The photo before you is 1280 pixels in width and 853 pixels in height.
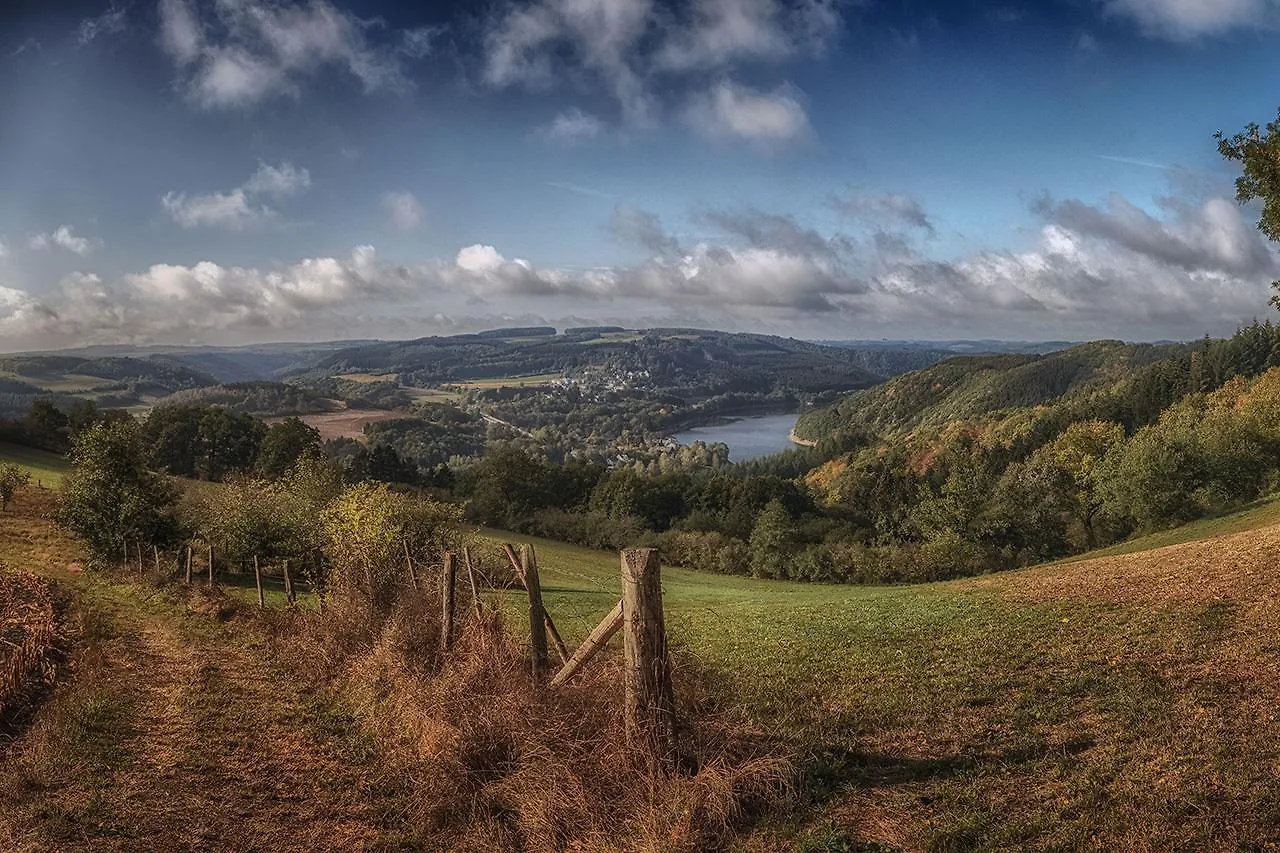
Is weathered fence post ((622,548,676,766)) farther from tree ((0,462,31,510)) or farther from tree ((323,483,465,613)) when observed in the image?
tree ((0,462,31,510))

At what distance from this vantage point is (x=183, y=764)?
9.98 metres

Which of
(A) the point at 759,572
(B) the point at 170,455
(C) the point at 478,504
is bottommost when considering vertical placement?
(A) the point at 759,572

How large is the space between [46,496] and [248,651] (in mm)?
34272

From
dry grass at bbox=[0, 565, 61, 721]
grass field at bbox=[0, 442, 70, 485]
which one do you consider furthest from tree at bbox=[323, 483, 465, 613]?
grass field at bbox=[0, 442, 70, 485]

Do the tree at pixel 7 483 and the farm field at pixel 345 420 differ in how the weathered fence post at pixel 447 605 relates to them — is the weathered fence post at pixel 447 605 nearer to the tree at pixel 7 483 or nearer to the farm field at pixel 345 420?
the tree at pixel 7 483

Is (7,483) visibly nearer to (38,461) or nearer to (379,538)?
(379,538)

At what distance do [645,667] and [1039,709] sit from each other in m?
5.93

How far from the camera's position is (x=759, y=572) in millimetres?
63781

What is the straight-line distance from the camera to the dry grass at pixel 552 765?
270 inches

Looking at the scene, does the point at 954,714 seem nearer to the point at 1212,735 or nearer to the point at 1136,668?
the point at 1212,735

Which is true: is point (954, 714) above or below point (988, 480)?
above

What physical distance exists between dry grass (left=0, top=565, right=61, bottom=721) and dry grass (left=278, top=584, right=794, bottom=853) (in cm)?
744

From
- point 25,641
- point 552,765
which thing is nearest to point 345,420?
point 25,641

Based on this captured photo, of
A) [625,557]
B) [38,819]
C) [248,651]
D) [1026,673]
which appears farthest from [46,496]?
[1026,673]
